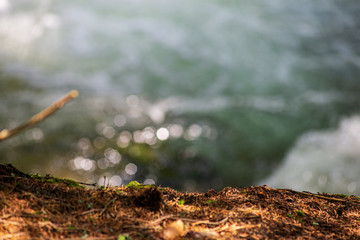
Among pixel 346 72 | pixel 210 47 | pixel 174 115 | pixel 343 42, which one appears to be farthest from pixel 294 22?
pixel 174 115

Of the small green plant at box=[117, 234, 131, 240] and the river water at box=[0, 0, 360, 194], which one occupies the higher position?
the river water at box=[0, 0, 360, 194]

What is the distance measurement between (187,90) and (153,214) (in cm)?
734

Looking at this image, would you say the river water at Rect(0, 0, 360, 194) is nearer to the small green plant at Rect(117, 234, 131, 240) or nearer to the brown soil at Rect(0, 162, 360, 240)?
the brown soil at Rect(0, 162, 360, 240)

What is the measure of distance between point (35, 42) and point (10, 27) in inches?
45.5

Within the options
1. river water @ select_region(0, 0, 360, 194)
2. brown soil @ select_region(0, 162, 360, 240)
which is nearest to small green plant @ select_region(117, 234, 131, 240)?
brown soil @ select_region(0, 162, 360, 240)

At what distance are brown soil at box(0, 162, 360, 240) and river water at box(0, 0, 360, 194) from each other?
4516 mm

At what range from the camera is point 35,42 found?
34.0 feet

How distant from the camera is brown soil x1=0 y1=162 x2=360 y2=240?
2.24 m

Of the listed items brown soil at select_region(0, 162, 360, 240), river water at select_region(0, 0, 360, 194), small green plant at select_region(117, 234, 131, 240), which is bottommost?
small green plant at select_region(117, 234, 131, 240)

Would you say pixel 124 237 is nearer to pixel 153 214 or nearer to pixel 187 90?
pixel 153 214

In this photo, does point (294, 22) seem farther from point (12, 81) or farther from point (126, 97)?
point (12, 81)

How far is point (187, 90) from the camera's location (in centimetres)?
965

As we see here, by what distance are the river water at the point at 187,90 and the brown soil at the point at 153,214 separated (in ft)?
14.8

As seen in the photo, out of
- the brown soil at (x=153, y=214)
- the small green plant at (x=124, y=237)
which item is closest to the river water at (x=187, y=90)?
the brown soil at (x=153, y=214)
